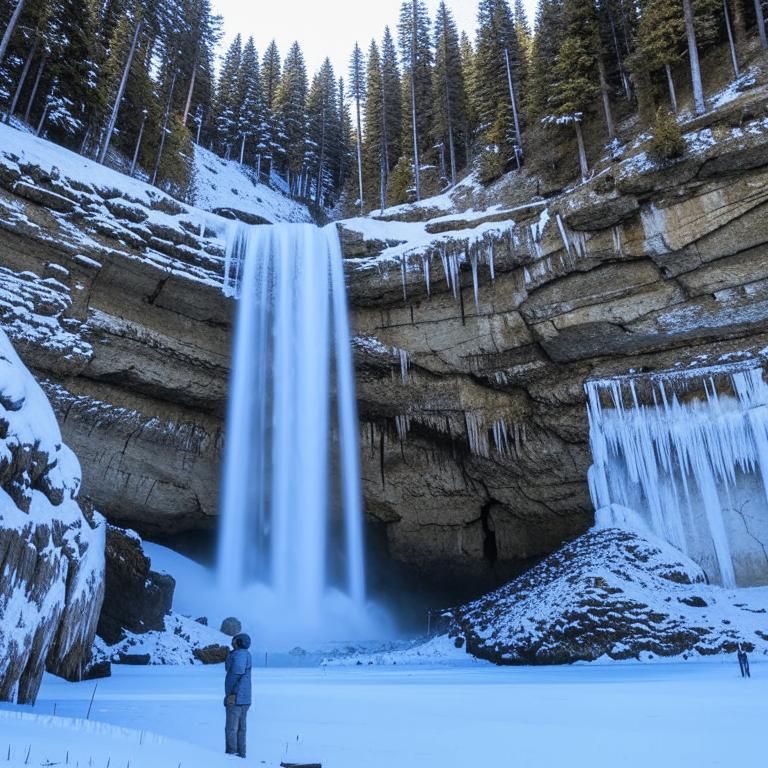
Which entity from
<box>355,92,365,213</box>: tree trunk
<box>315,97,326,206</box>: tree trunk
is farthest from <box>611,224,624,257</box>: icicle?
<box>315,97,326,206</box>: tree trunk

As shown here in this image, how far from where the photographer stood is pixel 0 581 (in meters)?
5.65

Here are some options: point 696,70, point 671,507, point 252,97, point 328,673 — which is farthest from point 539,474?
point 252,97

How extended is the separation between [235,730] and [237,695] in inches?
9.4

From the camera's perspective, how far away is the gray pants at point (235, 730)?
427 centimetres

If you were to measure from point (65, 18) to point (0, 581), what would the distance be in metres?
28.4

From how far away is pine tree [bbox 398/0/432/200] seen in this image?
3606 cm

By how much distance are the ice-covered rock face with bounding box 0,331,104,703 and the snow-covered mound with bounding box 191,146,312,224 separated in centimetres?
2571

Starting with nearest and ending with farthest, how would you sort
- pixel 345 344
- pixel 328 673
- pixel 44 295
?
pixel 328 673 < pixel 44 295 < pixel 345 344

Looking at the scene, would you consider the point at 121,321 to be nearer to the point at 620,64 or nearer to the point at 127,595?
the point at 127,595

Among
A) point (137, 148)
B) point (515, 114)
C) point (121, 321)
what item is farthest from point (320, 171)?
point (121, 321)

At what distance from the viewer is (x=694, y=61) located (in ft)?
65.0

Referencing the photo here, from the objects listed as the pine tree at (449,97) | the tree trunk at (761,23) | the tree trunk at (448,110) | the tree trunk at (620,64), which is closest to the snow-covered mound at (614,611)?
the tree trunk at (761,23)

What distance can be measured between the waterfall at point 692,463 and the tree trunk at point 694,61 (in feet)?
29.3

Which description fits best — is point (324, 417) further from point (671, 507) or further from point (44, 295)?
point (671, 507)
